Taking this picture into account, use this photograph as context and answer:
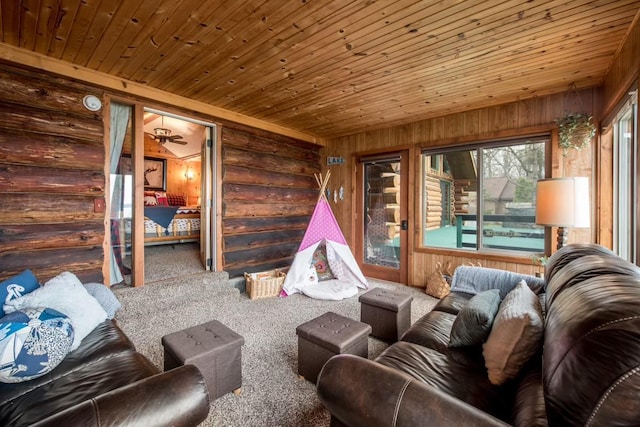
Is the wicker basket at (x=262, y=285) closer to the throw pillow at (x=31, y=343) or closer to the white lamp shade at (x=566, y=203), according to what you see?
the throw pillow at (x=31, y=343)

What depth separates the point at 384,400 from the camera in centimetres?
98

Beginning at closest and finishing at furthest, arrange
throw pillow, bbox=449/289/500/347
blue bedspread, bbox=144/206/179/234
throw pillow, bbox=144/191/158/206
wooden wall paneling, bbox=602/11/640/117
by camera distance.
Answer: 1. throw pillow, bbox=449/289/500/347
2. wooden wall paneling, bbox=602/11/640/117
3. blue bedspread, bbox=144/206/179/234
4. throw pillow, bbox=144/191/158/206

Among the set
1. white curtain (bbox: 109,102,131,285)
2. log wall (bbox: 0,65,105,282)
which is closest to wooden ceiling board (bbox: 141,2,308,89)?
white curtain (bbox: 109,102,131,285)

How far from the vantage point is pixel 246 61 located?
8.64 ft

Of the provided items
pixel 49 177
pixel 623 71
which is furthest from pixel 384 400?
pixel 49 177

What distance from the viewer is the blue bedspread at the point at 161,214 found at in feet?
16.8

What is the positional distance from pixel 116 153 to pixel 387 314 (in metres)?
3.35

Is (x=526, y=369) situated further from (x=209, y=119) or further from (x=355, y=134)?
(x=355, y=134)

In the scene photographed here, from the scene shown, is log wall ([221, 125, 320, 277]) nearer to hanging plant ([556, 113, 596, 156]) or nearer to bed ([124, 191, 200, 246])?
bed ([124, 191, 200, 246])

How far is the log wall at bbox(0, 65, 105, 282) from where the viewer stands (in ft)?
8.20

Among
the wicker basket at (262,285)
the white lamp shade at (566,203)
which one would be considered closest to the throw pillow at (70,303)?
the wicker basket at (262,285)

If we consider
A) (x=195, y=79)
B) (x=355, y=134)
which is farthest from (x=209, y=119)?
(x=355, y=134)

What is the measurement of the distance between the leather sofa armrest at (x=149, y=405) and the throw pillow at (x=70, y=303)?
86 centimetres

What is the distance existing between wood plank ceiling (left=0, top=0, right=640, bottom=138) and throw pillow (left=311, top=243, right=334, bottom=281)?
7.65 feet
